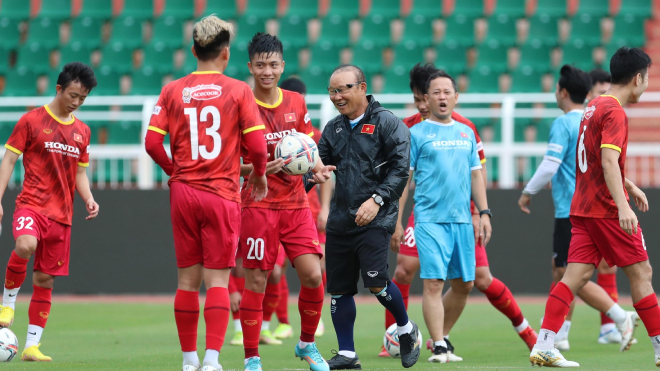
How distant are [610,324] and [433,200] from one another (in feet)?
8.81

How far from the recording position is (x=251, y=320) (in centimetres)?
582

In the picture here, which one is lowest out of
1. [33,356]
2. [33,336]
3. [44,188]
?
[33,356]

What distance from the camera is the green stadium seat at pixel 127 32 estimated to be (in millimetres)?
17547

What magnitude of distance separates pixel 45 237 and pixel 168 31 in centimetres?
1159

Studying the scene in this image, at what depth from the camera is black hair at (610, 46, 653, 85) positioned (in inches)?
230

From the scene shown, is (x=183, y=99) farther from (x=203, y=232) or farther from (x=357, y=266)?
(x=357, y=266)

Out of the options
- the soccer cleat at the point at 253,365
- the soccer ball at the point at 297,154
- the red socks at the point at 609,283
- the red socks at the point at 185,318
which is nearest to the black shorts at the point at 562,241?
the red socks at the point at 609,283

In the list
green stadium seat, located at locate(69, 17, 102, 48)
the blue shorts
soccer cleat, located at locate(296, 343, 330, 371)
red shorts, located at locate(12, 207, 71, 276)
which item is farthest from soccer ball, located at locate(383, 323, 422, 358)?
green stadium seat, located at locate(69, 17, 102, 48)

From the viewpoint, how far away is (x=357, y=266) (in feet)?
20.3

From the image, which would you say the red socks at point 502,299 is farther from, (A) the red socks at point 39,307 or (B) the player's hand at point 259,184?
(A) the red socks at point 39,307

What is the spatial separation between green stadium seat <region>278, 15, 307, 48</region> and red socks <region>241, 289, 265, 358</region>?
12.0m

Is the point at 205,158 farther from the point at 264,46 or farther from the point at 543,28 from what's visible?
the point at 543,28

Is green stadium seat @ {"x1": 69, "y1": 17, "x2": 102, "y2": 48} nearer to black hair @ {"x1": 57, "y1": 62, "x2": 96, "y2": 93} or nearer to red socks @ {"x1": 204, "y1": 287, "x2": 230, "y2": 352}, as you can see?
black hair @ {"x1": 57, "y1": 62, "x2": 96, "y2": 93}

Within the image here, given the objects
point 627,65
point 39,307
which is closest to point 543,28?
point 627,65
